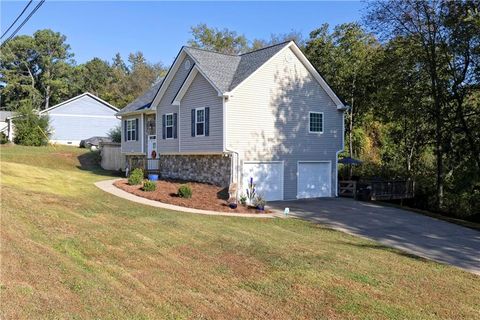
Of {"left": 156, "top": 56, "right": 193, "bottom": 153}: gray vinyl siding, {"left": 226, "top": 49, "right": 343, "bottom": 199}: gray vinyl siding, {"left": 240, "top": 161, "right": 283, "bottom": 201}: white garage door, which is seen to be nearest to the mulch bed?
{"left": 240, "top": 161, "right": 283, "bottom": 201}: white garage door

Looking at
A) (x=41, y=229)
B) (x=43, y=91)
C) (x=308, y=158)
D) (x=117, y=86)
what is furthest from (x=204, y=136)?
(x=43, y=91)

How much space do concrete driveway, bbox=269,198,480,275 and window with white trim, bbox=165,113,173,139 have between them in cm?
751

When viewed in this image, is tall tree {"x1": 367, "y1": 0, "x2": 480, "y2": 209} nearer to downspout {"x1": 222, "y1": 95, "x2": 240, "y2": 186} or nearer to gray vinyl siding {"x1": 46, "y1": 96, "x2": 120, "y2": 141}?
downspout {"x1": 222, "y1": 95, "x2": 240, "y2": 186}

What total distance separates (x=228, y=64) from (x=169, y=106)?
14.1 ft

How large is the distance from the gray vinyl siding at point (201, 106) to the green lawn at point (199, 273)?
7611 millimetres

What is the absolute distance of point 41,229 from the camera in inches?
389

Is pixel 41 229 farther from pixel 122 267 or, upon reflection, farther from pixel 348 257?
pixel 348 257

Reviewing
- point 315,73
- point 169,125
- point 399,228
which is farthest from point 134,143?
point 399,228

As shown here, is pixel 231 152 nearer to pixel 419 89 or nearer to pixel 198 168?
pixel 198 168

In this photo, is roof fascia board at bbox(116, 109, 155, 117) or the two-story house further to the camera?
roof fascia board at bbox(116, 109, 155, 117)

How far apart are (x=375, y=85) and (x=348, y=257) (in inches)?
802

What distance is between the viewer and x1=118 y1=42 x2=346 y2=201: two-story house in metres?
20.2

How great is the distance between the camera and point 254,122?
67.5 ft

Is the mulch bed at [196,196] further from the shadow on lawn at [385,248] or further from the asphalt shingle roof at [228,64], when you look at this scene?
the shadow on lawn at [385,248]
